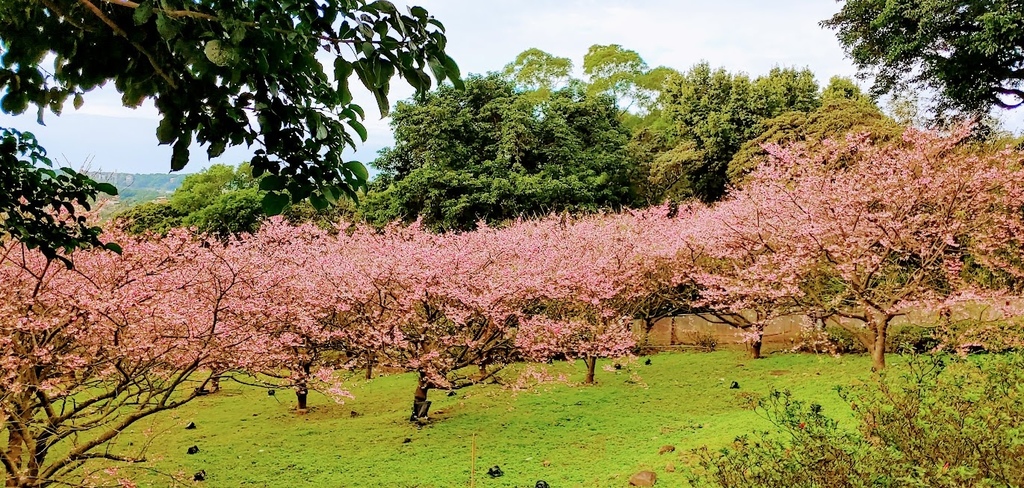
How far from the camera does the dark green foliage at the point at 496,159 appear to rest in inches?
836

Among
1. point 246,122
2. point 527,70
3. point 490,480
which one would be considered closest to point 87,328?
point 490,480

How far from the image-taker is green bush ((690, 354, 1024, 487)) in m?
2.81

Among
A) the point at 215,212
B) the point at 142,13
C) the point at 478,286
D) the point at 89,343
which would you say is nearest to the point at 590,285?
the point at 478,286

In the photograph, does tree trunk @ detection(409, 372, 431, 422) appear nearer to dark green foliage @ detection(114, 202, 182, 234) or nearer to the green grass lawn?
the green grass lawn

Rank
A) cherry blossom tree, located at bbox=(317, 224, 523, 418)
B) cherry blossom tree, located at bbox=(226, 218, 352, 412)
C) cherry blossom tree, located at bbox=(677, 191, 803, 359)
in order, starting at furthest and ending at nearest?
cherry blossom tree, located at bbox=(677, 191, 803, 359) → cherry blossom tree, located at bbox=(317, 224, 523, 418) → cherry blossom tree, located at bbox=(226, 218, 352, 412)

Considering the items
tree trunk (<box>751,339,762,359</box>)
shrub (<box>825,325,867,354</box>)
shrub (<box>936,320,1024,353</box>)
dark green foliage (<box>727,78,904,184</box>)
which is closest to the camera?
shrub (<box>936,320,1024,353</box>)

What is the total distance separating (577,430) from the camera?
28.2 feet

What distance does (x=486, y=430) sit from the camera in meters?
8.81

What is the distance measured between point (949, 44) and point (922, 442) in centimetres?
1508

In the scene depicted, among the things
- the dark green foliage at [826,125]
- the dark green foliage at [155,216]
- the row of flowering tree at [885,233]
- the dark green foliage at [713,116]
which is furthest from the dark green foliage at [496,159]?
the row of flowering tree at [885,233]

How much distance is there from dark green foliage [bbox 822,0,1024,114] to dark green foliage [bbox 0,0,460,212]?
50.6 ft

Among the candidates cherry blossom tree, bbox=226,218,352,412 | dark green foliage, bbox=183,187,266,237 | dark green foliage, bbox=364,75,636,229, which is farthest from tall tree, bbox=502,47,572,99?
cherry blossom tree, bbox=226,218,352,412

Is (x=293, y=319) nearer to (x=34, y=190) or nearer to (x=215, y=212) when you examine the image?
(x=34, y=190)

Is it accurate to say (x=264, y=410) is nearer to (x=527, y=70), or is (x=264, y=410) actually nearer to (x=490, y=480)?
(x=490, y=480)
